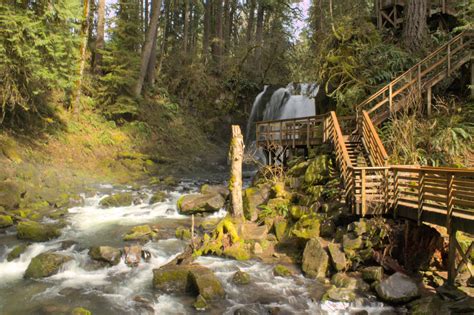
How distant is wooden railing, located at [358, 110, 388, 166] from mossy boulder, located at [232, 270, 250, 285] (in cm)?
479

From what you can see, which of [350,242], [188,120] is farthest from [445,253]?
[188,120]

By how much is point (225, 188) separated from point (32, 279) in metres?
10.6

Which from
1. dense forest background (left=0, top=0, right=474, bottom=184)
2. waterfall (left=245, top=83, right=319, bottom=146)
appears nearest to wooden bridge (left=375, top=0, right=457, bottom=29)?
dense forest background (left=0, top=0, right=474, bottom=184)

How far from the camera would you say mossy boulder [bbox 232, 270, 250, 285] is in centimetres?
Result: 888

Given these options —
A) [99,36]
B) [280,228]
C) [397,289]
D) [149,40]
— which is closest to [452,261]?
[397,289]

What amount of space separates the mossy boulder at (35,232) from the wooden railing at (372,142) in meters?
10.1

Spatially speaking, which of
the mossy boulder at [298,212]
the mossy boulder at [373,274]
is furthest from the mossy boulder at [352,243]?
the mossy boulder at [298,212]

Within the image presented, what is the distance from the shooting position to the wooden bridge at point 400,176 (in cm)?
762

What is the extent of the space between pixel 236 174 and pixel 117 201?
5.94 metres

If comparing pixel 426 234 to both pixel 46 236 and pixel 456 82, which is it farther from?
pixel 46 236

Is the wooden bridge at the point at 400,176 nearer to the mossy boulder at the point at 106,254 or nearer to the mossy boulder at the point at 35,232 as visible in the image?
the mossy boulder at the point at 106,254

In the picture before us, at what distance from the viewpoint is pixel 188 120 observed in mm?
29391

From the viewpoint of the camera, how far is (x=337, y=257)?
29.6 feet

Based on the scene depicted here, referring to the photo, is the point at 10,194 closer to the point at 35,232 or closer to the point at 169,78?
the point at 35,232
